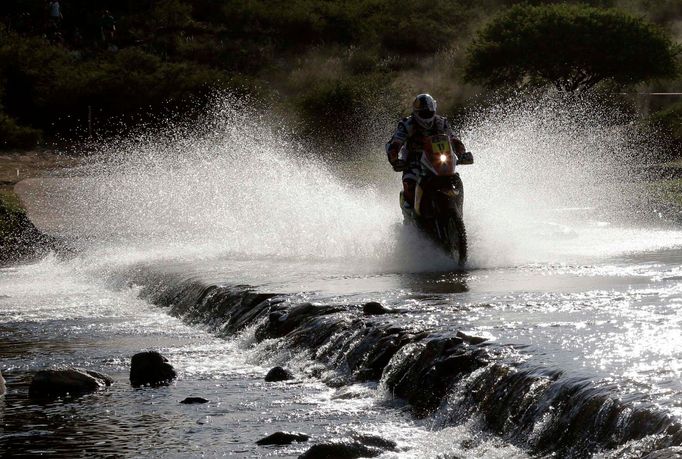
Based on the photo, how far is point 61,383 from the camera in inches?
404

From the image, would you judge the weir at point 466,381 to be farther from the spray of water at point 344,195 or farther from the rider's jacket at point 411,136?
the spray of water at point 344,195

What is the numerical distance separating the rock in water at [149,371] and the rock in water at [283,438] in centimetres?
240

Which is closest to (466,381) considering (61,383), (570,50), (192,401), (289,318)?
(192,401)

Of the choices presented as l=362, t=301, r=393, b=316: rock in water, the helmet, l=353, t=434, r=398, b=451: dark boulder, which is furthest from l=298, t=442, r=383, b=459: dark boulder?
the helmet

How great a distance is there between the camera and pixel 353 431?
840cm

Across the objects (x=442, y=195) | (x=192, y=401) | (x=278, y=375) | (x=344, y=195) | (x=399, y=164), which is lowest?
(x=192, y=401)

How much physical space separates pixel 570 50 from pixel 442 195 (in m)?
31.5

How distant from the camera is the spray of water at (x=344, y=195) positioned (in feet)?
61.5

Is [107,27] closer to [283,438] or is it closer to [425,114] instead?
[425,114]

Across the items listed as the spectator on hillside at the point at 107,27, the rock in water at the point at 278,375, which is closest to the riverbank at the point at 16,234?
the rock in water at the point at 278,375

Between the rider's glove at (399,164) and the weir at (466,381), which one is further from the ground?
the rider's glove at (399,164)

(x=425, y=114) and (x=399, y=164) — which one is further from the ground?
(x=425, y=114)

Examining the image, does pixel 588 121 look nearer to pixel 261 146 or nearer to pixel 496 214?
pixel 261 146

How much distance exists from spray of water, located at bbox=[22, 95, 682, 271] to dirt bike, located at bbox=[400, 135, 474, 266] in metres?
0.28
